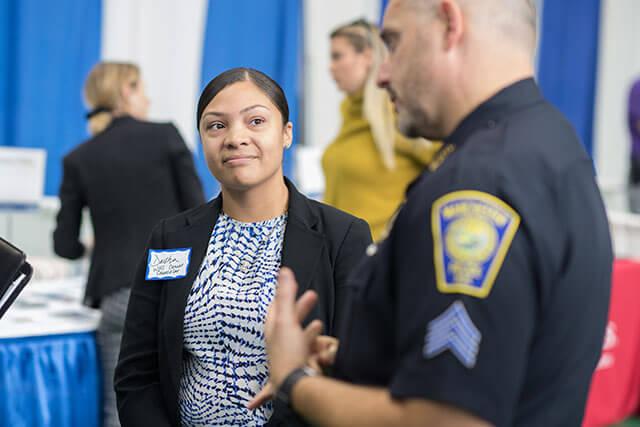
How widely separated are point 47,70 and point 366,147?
2.43m

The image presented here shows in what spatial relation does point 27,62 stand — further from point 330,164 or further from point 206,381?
point 206,381

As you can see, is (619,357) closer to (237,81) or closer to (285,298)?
(237,81)

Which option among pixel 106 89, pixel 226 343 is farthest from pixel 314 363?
pixel 106 89

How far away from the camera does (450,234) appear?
0.71m

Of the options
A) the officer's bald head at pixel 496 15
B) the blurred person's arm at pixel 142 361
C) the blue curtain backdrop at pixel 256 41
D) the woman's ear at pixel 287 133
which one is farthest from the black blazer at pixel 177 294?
the blue curtain backdrop at pixel 256 41

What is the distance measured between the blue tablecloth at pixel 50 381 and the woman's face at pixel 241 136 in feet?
3.26

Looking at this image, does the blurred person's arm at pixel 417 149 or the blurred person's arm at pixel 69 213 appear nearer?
the blurred person's arm at pixel 69 213

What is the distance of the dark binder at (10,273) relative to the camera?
1.31m

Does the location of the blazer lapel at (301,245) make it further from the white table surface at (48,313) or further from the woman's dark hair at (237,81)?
the white table surface at (48,313)

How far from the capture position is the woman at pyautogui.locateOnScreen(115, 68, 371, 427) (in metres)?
1.29

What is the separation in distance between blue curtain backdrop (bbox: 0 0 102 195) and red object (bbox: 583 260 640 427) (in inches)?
118

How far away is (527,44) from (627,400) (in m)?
2.91

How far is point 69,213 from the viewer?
7.74 feet

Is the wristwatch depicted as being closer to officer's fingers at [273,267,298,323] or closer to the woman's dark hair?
officer's fingers at [273,267,298,323]
